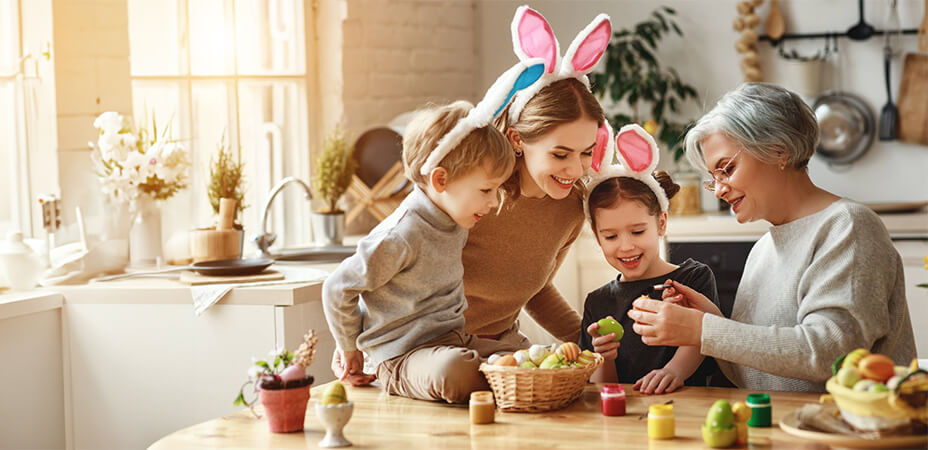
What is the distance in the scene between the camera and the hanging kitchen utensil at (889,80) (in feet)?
15.0

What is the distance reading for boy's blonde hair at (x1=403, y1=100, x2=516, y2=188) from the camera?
1923mm

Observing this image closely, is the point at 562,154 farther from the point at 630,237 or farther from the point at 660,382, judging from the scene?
the point at 660,382

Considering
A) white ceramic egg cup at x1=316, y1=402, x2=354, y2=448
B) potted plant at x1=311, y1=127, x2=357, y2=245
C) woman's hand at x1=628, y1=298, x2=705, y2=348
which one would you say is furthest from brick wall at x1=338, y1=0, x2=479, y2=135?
white ceramic egg cup at x1=316, y1=402, x2=354, y2=448

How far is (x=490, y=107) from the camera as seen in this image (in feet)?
6.55

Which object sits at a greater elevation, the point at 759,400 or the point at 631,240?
the point at 631,240

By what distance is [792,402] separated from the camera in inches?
71.1

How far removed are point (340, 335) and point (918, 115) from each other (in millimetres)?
3491

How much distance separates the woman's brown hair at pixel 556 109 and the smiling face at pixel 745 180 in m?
0.28

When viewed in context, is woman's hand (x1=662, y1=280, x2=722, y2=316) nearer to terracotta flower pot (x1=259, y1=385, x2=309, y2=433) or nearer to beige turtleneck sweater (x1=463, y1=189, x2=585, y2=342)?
beige turtleneck sweater (x1=463, y1=189, x2=585, y2=342)

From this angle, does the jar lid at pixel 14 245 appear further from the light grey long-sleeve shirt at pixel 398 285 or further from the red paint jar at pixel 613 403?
the red paint jar at pixel 613 403

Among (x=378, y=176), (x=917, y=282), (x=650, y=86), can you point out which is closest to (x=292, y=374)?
(x=378, y=176)

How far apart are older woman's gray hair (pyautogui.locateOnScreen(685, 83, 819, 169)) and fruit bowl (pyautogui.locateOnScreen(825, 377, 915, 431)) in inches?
23.9

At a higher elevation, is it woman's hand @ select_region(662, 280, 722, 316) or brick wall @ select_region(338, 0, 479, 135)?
brick wall @ select_region(338, 0, 479, 135)

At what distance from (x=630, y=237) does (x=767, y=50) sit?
9.52 ft
